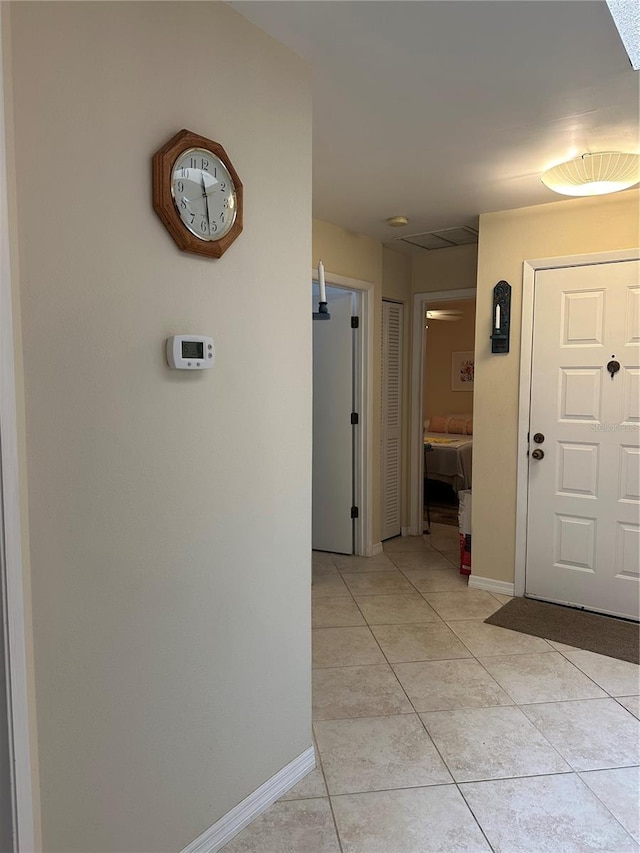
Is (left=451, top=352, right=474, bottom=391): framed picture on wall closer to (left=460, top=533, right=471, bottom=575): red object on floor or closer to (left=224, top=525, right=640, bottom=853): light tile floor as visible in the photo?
(left=460, top=533, right=471, bottom=575): red object on floor

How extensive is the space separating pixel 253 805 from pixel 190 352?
1438 mm

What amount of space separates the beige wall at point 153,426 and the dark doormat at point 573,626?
1.73 meters

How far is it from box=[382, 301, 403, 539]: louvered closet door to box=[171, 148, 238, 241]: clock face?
3050mm

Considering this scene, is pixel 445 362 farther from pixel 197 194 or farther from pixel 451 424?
pixel 197 194

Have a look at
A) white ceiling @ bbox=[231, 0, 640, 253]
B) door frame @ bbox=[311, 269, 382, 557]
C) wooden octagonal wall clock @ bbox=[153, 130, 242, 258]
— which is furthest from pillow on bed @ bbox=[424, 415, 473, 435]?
wooden octagonal wall clock @ bbox=[153, 130, 242, 258]

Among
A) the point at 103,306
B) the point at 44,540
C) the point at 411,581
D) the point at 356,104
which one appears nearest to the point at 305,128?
the point at 356,104

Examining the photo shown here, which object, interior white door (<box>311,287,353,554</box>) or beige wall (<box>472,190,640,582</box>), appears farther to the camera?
interior white door (<box>311,287,353,554</box>)

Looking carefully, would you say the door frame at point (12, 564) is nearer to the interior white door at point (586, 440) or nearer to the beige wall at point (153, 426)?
the beige wall at point (153, 426)

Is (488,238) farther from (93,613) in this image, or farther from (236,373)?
(93,613)

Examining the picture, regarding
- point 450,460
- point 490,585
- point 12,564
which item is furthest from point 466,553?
point 12,564

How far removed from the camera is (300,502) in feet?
6.26

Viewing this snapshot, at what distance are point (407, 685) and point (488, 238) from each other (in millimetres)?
2647

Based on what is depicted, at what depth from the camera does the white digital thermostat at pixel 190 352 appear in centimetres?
143

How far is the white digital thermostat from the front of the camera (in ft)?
4.68
